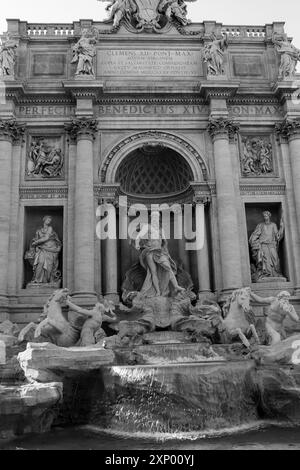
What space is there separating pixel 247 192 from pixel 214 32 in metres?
6.82

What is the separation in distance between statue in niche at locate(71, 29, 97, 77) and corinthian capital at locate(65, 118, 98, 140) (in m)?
1.88

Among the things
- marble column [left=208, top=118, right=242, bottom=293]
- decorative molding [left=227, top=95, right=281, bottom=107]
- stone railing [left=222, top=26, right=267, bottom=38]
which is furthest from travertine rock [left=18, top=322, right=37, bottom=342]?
stone railing [left=222, top=26, right=267, bottom=38]

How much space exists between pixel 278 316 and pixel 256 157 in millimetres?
7429

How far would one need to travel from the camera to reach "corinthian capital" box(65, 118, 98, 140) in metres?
17.6

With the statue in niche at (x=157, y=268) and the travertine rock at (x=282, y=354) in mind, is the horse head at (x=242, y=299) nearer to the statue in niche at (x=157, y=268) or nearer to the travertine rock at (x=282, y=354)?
the travertine rock at (x=282, y=354)

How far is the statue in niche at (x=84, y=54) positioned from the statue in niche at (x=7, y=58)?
2.25 meters

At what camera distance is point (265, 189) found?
18219mm

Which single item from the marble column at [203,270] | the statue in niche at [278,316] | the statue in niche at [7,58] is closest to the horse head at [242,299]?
the statue in niche at [278,316]

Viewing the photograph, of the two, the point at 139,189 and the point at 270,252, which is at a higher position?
the point at 139,189

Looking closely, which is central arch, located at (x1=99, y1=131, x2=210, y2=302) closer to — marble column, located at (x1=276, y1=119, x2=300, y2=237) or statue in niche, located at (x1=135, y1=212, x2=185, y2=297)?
statue in niche, located at (x1=135, y1=212, x2=185, y2=297)

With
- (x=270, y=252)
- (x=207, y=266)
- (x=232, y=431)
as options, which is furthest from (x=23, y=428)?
(x=270, y=252)

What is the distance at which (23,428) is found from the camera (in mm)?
9312

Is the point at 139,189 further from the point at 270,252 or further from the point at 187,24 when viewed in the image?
the point at 187,24

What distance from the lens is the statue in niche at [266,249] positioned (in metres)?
17.4
